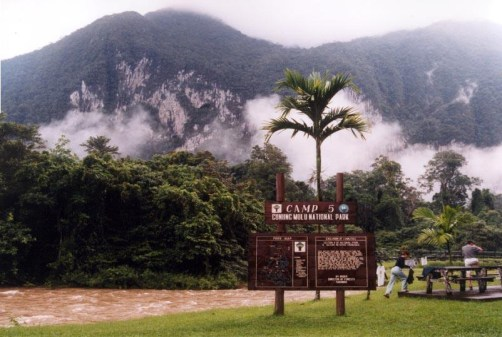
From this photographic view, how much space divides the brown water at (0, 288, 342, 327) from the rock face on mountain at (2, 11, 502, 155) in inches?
3930

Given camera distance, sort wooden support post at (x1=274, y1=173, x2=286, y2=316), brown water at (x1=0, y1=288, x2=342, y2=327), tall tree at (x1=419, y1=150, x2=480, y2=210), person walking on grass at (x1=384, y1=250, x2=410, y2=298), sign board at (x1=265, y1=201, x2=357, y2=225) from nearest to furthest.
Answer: sign board at (x1=265, y1=201, x2=357, y2=225) < wooden support post at (x1=274, y1=173, x2=286, y2=316) < person walking on grass at (x1=384, y1=250, x2=410, y2=298) < brown water at (x1=0, y1=288, x2=342, y2=327) < tall tree at (x1=419, y1=150, x2=480, y2=210)

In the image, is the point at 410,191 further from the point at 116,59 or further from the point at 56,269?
the point at 116,59

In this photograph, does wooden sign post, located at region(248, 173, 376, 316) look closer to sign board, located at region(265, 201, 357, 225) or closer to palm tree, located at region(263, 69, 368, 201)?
sign board, located at region(265, 201, 357, 225)

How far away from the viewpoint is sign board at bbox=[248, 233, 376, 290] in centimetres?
1113

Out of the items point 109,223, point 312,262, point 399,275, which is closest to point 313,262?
point 312,262

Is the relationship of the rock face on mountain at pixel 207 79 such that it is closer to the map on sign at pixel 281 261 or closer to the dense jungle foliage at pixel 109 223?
the dense jungle foliage at pixel 109 223

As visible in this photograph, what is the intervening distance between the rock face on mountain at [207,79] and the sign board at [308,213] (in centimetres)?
11244

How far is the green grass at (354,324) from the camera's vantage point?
29.2 ft

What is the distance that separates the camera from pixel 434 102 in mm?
152250

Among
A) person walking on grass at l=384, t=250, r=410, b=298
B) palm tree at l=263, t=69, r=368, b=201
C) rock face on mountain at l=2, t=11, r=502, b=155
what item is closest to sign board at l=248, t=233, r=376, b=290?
palm tree at l=263, t=69, r=368, b=201

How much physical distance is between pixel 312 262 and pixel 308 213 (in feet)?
3.57

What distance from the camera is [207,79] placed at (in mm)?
140125

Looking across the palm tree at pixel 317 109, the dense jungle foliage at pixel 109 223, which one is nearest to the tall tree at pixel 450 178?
the dense jungle foliage at pixel 109 223

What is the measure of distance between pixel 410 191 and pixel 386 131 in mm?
59924
